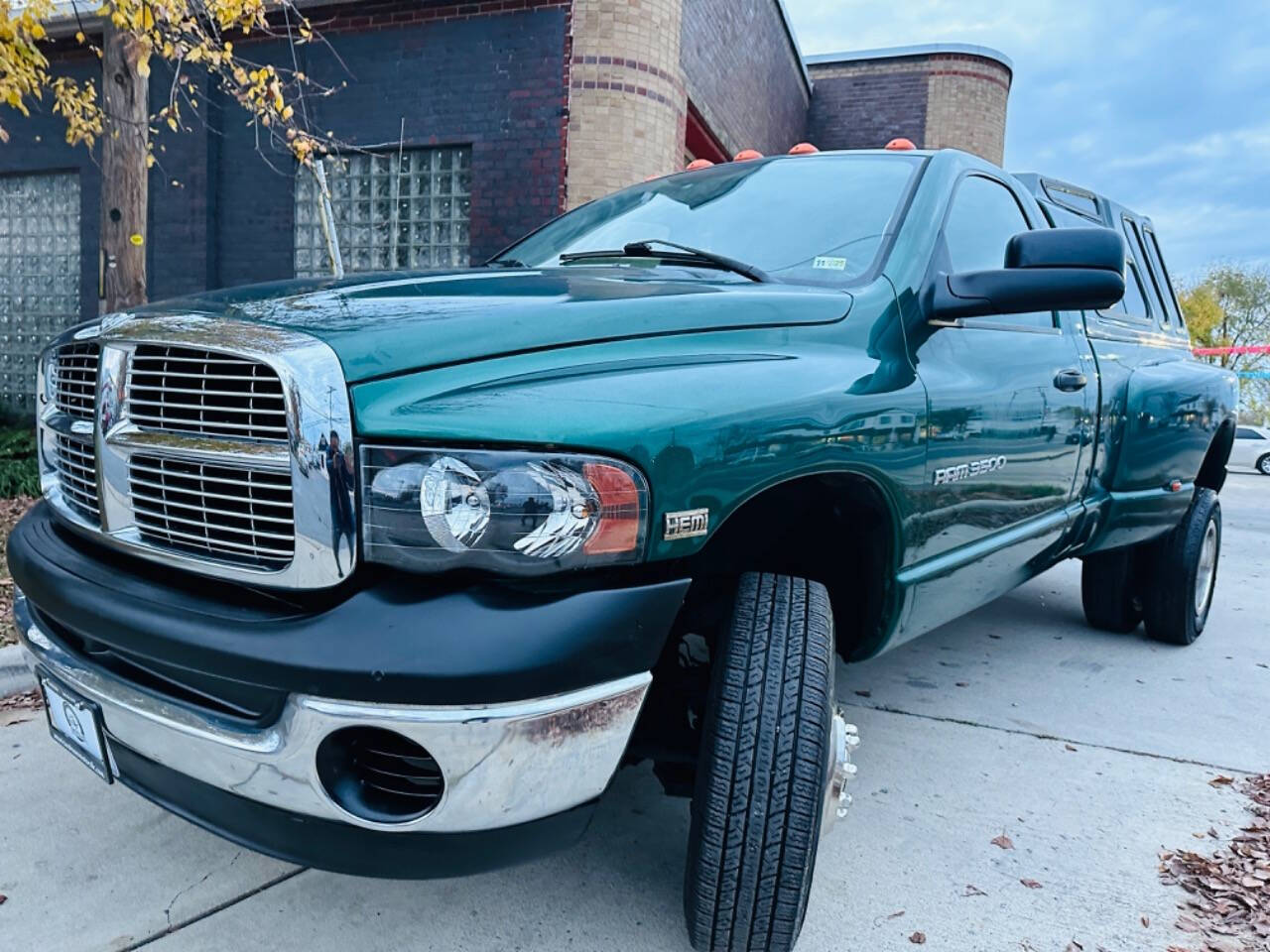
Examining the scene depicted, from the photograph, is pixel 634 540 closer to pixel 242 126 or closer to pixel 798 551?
pixel 798 551

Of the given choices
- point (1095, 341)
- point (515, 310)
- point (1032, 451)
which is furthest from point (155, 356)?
point (1095, 341)

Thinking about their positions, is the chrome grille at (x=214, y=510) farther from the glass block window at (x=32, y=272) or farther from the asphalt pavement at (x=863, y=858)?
the glass block window at (x=32, y=272)

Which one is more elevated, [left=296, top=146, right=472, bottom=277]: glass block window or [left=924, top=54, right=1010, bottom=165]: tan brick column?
[left=924, top=54, right=1010, bottom=165]: tan brick column

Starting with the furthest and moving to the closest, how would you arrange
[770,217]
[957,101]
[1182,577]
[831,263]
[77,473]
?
[957,101], [1182,577], [770,217], [831,263], [77,473]

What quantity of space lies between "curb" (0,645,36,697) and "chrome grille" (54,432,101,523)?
176cm

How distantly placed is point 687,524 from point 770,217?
1443 mm

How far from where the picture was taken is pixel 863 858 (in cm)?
244

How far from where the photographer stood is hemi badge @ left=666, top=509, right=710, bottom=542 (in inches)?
64.8

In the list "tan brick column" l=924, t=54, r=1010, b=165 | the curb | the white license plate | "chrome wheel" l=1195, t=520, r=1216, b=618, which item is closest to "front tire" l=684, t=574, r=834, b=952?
the white license plate

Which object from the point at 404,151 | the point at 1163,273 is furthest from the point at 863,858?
the point at 404,151

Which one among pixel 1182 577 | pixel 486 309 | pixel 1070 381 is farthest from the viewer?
pixel 1182 577

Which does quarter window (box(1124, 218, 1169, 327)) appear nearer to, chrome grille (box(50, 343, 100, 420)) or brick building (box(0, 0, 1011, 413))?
chrome grille (box(50, 343, 100, 420))

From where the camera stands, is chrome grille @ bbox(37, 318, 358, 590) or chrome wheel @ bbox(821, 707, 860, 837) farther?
chrome wheel @ bbox(821, 707, 860, 837)

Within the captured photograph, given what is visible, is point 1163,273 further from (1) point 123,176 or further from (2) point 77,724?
(1) point 123,176
